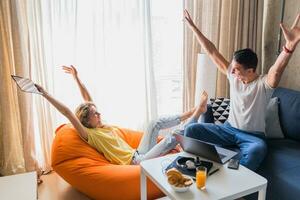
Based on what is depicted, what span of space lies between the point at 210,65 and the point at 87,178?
1684 millimetres

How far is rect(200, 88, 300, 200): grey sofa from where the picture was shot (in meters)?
1.87

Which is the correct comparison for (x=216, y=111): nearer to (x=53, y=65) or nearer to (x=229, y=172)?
(x=229, y=172)

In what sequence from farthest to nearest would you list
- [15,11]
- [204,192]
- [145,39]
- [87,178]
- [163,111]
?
[163,111] < [145,39] < [15,11] < [87,178] < [204,192]

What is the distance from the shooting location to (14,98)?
2.54m

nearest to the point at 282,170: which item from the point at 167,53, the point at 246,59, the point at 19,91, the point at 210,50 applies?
the point at 246,59

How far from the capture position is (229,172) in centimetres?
160

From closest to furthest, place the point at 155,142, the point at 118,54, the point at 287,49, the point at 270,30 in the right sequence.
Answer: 1. the point at 287,49
2. the point at 155,142
3. the point at 118,54
4. the point at 270,30

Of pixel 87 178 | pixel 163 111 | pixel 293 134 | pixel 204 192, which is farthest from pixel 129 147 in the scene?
pixel 293 134

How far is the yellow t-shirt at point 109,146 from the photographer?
7.94 feet

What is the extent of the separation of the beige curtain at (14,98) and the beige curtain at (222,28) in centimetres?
176

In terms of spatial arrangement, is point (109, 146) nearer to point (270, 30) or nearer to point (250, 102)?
point (250, 102)

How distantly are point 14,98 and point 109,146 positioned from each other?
1014 mm

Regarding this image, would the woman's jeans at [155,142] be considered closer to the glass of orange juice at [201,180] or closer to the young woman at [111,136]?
the young woman at [111,136]

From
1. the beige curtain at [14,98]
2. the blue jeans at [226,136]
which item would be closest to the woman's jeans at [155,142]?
the blue jeans at [226,136]
